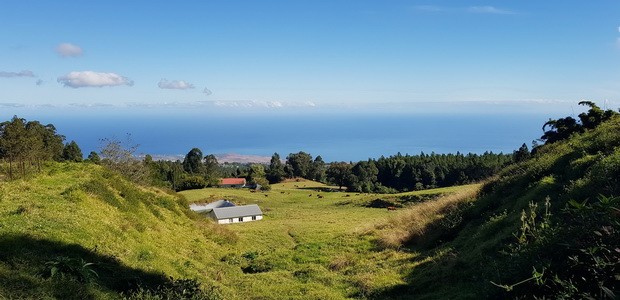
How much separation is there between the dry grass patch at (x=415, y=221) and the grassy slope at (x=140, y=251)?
85cm

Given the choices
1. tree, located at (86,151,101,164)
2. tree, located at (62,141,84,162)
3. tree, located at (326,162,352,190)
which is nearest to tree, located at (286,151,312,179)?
tree, located at (326,162,352,190)

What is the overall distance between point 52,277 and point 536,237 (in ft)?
34.0

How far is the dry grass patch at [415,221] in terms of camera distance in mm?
19562

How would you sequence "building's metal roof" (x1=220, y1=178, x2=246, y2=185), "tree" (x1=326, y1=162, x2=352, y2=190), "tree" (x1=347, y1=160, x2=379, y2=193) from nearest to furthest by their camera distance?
1. "tree" (x1=347, y1=160, x2=379, y2=193)
2. "building's metal roof" (x1=220, y1=178, x2=246, y2=185)
3. "tree" (x1=326, y1=162, x2=352, y2=190)

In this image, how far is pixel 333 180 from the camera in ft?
403

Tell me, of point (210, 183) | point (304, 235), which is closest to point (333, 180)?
point (210, 183)

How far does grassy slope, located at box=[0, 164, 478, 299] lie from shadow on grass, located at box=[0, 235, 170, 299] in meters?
0.02

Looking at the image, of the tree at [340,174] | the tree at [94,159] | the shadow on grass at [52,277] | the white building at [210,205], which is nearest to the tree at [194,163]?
the tree at [340,174]

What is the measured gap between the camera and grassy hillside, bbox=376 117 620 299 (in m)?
5.01

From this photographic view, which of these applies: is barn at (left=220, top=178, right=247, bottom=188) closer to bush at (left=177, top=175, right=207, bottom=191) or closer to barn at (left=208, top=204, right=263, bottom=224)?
bush at (left=177, top=175, right=207, bottom=191)

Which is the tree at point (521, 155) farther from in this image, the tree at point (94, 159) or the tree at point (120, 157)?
the tree at point (94, 159)

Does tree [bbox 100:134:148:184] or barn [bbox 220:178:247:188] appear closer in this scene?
tree [bbox 100:134:148:184]

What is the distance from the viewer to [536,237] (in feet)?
26.7

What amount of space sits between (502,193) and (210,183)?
84.6 meters
